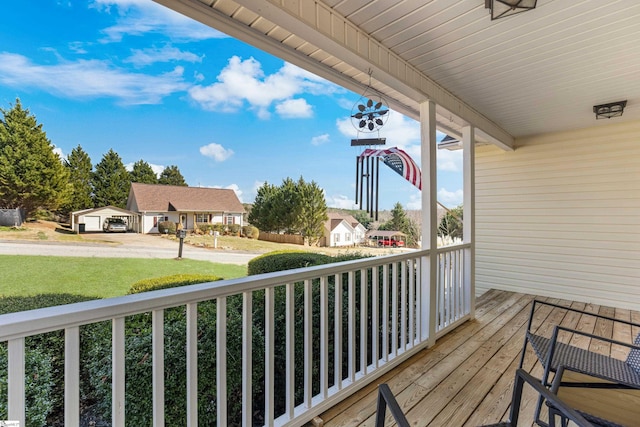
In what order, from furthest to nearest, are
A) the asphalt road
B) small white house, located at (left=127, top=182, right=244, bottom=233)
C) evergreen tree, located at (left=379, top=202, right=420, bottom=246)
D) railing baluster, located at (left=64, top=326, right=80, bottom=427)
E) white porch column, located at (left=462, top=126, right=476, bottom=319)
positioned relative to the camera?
evergreen tree, located at (left=379, top=202, right=420, bottom=246) < white porch column, located at (left=462, top=126, right=476, bottom=319) < small white house, located at (left=127, top=182, right=244, bottom=233) < the asphalt road < railing baluster, located at (left=64, top=326, right=80, bottom=427)

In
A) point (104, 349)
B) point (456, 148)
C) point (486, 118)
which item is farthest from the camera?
point (456, 148)

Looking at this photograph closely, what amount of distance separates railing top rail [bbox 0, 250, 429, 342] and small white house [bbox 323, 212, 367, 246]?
4.10 feet

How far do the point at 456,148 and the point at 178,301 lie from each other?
5.22 metres

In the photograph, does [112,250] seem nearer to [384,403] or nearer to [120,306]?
[120,306]

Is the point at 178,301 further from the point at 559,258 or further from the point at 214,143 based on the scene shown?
the point at 559,258

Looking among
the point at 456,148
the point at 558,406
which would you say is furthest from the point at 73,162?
the point at 456,148

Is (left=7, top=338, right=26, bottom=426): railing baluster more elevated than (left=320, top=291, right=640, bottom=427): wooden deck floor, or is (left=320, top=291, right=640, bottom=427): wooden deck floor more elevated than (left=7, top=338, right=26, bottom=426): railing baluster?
(left=7, top=338, right=26, bottom=426): railing baluster

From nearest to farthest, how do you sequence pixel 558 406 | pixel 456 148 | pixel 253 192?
pixel 558 406 → pixel 253 192 → pixel 456 148

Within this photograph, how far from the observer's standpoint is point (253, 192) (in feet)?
6.95

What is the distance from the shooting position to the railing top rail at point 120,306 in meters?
0.95

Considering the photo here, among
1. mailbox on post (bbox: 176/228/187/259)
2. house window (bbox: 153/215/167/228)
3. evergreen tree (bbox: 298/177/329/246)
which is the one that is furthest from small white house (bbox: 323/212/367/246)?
house window (bbox: 153/215/167/228)

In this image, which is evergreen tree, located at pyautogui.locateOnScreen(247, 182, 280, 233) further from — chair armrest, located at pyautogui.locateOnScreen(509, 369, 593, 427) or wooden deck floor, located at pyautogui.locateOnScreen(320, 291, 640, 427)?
chair armrest, located at pyautogui.locateOnScreen(509, 369, 593, 427)

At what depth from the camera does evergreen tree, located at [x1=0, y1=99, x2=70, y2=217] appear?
1.20 metres

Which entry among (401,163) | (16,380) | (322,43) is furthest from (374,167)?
(16,380)
